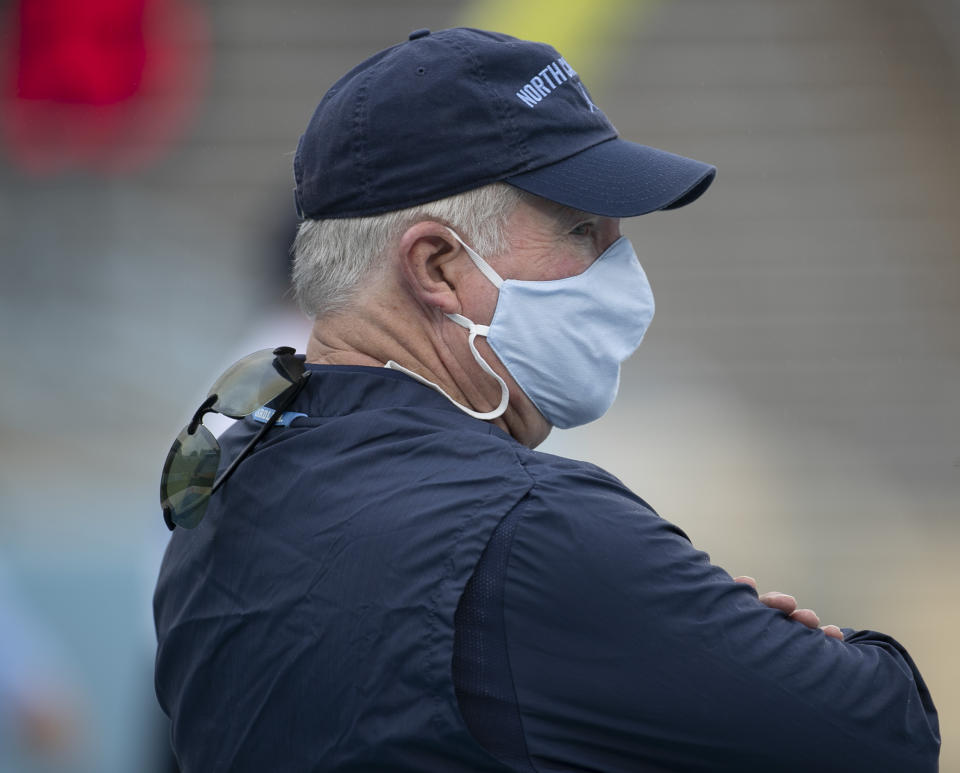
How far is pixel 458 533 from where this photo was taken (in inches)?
45.2

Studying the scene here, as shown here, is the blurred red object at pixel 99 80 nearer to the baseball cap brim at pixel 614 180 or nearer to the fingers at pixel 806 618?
the baseball cap brim at pixel 614 180

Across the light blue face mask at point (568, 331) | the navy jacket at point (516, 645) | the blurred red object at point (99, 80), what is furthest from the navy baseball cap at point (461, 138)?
the blurred red object at point (99, 80)

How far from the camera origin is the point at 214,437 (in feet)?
4.54

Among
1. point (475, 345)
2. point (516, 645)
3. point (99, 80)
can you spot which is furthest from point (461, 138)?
point (99, 80)

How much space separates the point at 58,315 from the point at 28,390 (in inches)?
12.4

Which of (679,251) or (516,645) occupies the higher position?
(679,251)

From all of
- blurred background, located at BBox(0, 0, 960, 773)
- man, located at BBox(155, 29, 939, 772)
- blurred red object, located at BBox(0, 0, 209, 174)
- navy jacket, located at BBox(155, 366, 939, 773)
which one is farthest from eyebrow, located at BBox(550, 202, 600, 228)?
blurred red object, located at BBox(0, 0, 209, 174)

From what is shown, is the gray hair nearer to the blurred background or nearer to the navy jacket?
the navy jacket

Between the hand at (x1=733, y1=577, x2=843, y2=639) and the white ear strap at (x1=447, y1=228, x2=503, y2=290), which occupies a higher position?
the white ear strap at (x1=447, y1=228, x2=503, y2=290)

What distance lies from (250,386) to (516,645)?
1.67 feet

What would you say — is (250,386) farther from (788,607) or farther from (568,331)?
(788,607)

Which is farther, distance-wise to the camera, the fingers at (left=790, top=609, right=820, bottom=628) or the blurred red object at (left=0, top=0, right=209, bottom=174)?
the blurred red object at (left=0, top=0, right=209, bottom=174)

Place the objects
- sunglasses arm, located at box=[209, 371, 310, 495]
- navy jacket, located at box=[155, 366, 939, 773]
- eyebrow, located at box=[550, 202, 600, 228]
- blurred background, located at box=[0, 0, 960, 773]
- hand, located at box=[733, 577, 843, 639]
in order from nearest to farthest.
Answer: navy jacket, located at box=[155, 366, 939, 773] → hand, located at box=[733, 577, 843, 639] → sunglasses arm, located at box=[209, 371, 310, 495] → eyebrow, located at box=[550, 202, 600, 228] → blurred background, located at box=[0, 0, 960, 773]

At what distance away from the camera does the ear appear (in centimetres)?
140
